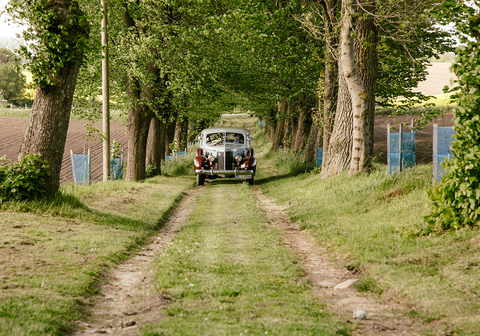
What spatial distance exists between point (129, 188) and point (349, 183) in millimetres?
7281

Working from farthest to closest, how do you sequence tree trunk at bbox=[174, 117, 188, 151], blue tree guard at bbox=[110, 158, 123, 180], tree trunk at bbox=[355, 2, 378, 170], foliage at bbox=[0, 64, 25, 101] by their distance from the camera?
foliage at bbox=[0, 64, 25, 101]
tree trunk at bbox=[174, 117, 188, 151]
blue tree guard at bbox=[110, 158, 123, 180]
tree trunk at bbox=[355, 2, 378, 170]

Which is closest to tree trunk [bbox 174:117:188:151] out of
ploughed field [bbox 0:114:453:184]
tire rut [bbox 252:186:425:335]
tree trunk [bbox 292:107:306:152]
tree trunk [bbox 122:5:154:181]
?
ploughed field [bbox 0:114:453:184]

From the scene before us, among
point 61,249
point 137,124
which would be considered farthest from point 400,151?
point 137,124

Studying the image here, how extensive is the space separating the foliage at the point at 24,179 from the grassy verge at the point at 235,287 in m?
3.30

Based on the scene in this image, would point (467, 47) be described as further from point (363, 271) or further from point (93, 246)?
point (93, 246)

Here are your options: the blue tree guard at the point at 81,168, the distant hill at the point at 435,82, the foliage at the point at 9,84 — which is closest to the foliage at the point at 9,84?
the foliage at the point at 9,84

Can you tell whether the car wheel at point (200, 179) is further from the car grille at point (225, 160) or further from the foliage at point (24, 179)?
the foliage at point (24, 179)

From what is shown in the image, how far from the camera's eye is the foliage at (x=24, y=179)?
9672 millimetres

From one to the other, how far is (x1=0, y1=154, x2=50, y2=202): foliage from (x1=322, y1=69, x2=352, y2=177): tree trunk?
8924 millimetres

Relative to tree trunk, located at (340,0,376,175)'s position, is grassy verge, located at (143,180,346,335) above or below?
below

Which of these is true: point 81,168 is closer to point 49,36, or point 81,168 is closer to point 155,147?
point 155,147

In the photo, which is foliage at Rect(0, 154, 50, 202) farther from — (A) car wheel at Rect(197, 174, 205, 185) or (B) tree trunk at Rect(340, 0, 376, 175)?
(A) car wheel at Rect(197, 174, 205, 185)

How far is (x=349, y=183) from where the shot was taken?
504 inches

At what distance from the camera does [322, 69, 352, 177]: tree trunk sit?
14.8 meters
